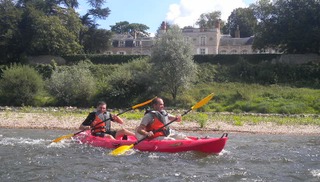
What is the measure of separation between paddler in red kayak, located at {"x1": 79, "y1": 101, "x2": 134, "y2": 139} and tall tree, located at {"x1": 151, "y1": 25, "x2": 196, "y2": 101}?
20.2 meters

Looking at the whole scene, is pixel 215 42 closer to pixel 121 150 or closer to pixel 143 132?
pixel 143 132

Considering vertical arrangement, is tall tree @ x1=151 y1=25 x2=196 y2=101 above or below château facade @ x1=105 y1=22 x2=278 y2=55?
below

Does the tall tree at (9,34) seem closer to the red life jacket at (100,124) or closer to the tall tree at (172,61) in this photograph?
the tall tree at (172,61)

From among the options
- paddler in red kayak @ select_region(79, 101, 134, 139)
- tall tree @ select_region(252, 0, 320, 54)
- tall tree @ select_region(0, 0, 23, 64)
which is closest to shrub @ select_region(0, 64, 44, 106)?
tall tree @ select_region(0, 0, 23, 64)

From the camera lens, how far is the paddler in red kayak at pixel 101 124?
609 inches

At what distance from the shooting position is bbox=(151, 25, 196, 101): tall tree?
35812 mm

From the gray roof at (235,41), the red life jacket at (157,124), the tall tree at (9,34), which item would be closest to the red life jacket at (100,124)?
the red life jacket at (157,124)

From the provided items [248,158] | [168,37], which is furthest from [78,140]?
[168,37]

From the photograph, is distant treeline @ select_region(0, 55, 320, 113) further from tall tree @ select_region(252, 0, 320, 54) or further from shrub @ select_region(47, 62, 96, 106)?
tall tree @ select_region(252, 0, 320, 54)

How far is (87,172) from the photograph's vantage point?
10.9m

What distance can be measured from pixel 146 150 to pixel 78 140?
10.6ft

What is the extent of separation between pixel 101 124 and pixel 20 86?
23.0 meters

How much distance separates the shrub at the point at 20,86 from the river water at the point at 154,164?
21.0m

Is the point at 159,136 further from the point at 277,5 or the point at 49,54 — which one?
the point at 49,54
